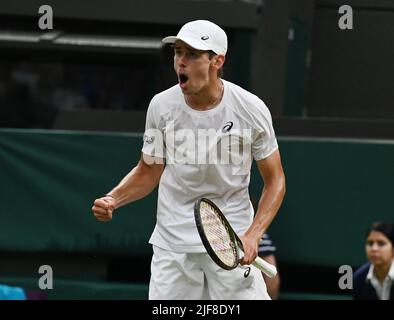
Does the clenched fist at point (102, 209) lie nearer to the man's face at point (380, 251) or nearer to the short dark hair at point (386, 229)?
the man's face at point (380, 251)

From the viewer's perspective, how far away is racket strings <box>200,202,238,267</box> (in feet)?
18.1

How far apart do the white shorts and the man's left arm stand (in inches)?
9.2

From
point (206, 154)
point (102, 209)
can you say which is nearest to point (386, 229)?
point (206, 154)

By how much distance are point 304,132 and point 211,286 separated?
2949mm

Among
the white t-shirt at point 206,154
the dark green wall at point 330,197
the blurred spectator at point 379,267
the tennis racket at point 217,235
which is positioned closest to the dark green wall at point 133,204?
the dark green wall at point 330,197

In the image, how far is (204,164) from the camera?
5.92m

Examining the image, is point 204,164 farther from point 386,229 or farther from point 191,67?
point 386,229

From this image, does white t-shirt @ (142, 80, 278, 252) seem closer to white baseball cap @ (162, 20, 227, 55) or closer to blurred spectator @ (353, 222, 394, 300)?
white baseball cap @ (162, 20, 227, 55)

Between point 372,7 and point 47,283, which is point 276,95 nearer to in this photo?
point 372,7

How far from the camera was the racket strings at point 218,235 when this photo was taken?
552cm

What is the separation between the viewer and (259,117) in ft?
19.7

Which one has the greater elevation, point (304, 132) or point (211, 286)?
point (304, 132)

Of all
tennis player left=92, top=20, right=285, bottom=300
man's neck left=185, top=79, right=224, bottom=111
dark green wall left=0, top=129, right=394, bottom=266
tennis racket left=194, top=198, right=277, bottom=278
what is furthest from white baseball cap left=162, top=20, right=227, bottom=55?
dark green wall left=0, top=129, right=394, bottom=266

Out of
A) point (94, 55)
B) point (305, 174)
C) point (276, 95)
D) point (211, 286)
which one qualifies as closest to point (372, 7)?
point (276, 95)
